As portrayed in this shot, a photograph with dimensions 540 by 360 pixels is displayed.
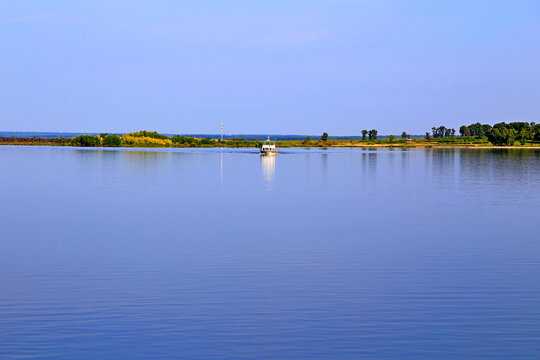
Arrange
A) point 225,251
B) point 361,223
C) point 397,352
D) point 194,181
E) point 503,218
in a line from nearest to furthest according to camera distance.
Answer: point 397,352
point 225,251
point 361,223
point 503,218
point 194,181

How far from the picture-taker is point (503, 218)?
140 feet

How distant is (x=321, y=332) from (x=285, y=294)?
4.12 metres

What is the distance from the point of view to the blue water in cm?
1616

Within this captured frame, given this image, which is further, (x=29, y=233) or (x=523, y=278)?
(x=29, y=233)

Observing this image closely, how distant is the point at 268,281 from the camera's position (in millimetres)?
22953

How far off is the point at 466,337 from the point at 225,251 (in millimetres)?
14721

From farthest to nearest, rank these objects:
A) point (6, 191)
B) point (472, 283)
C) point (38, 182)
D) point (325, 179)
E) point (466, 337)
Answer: point (325, 179), point (38, 182), point (6, 191), point (472, 283), point (466, 337)

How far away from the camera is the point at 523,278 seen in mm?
23828

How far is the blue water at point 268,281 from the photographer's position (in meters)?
16.2

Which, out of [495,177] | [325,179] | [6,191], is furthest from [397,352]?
[495,177]

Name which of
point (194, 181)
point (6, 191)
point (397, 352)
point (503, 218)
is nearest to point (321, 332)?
point (397, 352)

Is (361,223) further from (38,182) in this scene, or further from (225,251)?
(38,182)

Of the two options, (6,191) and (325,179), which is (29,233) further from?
(325,179)

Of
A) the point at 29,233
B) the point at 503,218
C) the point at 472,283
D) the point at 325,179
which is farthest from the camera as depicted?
the point at 325,179
